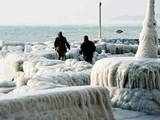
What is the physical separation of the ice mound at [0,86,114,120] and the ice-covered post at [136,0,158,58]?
19.2 feet

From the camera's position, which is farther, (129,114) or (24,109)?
(129,114)

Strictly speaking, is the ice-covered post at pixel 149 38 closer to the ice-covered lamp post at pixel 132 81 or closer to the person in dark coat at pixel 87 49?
the ice-covered lamp post at pixel 132 81

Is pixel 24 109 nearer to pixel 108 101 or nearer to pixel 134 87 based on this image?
pixel 108 101

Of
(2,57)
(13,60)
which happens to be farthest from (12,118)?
(2,57)

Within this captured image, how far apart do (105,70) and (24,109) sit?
525 centimetres

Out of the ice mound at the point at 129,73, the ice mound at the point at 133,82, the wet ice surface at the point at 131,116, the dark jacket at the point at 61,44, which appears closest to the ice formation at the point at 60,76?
the ice mound at the point at 129,73

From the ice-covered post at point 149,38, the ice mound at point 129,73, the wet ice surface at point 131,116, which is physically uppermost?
the ice-covered post at point 149,38

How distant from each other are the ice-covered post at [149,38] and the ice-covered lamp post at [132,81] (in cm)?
218

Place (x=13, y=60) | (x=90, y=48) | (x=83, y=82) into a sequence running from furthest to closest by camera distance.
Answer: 1. (x=13, y=60)
2. (x=90, y=48)
3. (x=83, y=82)

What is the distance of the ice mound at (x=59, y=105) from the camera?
32.4 ft

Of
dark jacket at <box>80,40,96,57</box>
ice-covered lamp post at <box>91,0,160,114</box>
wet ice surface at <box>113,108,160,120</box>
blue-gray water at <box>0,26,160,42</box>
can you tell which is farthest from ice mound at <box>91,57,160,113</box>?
blue-gray water at <box>0,26,160,42</box>

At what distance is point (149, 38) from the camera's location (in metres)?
17.5

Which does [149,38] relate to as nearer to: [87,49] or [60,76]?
[60,76]

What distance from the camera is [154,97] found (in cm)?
1418
